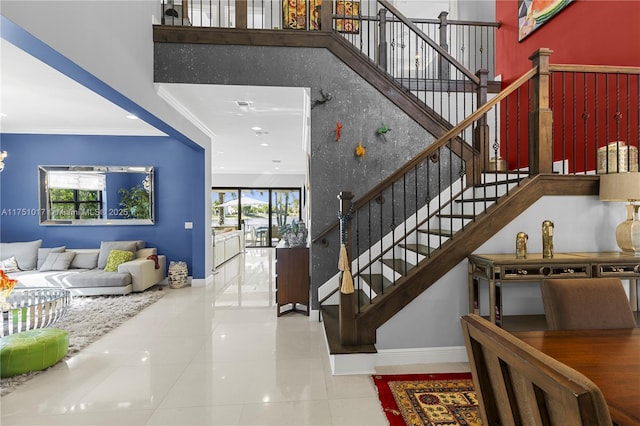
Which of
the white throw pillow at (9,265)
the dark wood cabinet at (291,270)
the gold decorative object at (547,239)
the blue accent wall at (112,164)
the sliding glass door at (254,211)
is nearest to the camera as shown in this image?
the gold decorative object at (547,239)

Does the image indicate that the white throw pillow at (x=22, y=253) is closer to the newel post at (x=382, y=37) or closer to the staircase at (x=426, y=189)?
the staircase at (x=426, y=189)

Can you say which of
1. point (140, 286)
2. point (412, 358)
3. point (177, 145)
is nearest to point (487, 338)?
point (412, 358)

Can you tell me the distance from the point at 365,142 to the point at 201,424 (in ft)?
10.7

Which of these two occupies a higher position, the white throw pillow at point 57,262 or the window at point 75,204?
the window at point 75,204

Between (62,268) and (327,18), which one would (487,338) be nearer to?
(327,18)

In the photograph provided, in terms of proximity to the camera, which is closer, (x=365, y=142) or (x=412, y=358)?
(x=412, y=358)

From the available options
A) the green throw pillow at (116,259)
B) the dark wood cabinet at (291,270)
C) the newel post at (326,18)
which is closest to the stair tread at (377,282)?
the dark wood cabinet at (291,270)

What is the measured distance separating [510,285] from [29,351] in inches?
162

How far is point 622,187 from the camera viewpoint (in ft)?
8.29

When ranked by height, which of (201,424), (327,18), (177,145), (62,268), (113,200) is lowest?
(201,424)

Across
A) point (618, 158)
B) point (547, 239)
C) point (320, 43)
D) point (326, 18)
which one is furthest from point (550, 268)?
point (326, 18)

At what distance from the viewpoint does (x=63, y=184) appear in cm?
586

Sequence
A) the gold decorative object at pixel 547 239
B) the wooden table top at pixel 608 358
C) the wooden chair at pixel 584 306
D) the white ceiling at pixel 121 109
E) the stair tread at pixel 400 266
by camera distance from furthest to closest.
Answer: the white ceiling at pixel 121 109
the stair tread at pixel 400 266
the gold decorative object at pixel 547 239
the wooden chair at pixel 584 306
the wooden table top at pixel 608 358

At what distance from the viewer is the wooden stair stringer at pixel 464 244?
9.11 feet
